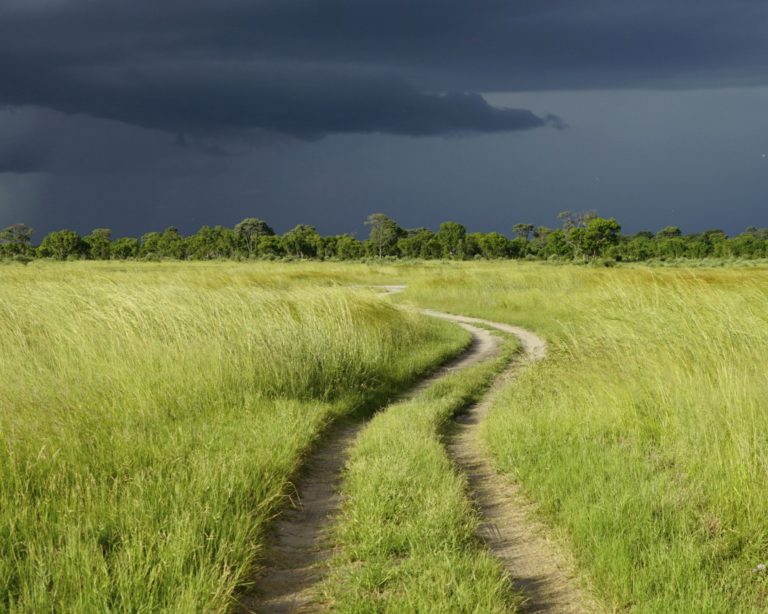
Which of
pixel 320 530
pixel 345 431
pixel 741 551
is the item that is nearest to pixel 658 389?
pixel 741 551

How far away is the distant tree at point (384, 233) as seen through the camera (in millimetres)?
120188

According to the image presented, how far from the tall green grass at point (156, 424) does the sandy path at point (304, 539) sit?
0.17 metres

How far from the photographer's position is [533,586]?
4645mm

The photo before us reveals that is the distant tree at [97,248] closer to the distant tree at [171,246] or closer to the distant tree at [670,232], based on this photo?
the distant tree at [171,246]

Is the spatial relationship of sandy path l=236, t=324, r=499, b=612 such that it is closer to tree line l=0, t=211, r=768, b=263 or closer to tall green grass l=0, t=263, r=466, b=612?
tall green grass l=0, t=263, r=466, b=612

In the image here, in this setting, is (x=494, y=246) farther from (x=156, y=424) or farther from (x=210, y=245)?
(x=156, y=424)

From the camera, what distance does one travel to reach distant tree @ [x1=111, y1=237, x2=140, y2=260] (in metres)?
117

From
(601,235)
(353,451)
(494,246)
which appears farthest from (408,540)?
(494,246)

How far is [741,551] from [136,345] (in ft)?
27.4

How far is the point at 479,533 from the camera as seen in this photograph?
5410 mm

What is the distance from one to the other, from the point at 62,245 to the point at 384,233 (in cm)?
5383

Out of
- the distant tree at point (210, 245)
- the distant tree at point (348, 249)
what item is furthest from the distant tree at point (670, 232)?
the distant tree at point (210, 245)

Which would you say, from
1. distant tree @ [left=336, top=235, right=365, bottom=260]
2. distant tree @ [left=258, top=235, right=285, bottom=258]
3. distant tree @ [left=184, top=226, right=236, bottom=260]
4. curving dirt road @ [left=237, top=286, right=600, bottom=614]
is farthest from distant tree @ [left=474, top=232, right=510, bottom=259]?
curving dirt road @ [left=237, top=286, right=600, bottom=614]

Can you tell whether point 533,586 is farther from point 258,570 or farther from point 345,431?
point 345,431
